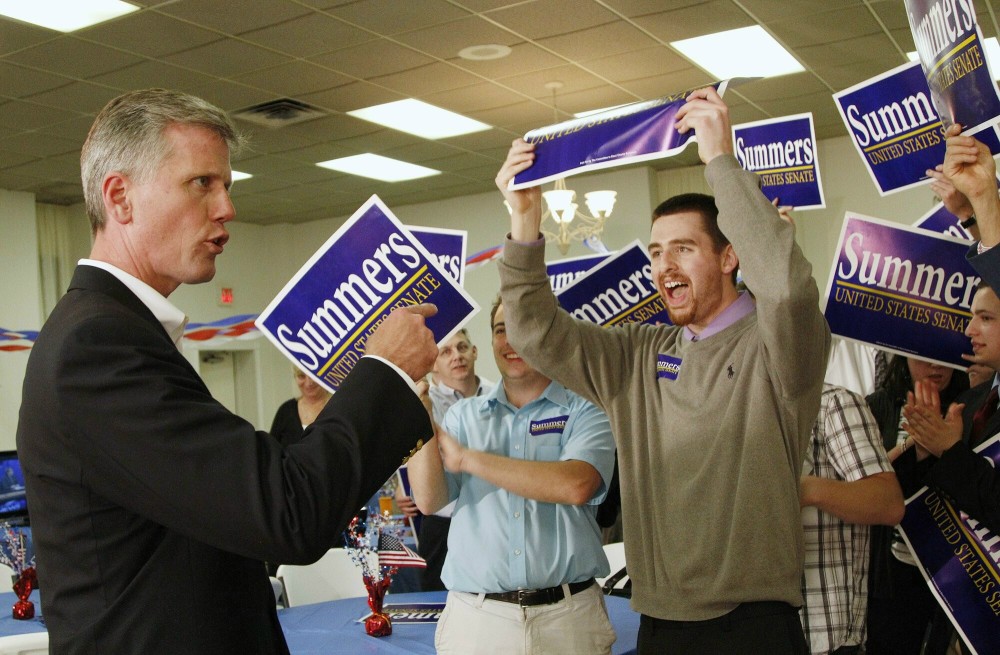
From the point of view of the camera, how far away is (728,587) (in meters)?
1.86

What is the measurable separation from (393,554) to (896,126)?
6.82ft

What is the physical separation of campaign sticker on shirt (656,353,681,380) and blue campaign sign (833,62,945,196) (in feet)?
3.76

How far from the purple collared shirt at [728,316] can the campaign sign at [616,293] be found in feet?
3.06

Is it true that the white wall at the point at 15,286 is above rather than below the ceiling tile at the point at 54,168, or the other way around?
below

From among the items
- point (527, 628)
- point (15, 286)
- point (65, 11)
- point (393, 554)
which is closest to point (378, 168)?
point (15, 286)

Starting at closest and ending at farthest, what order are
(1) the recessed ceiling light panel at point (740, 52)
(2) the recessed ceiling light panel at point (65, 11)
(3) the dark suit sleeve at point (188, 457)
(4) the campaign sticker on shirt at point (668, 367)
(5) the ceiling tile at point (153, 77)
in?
(3) the dark suit sleeve at point (188, 457)
(4) the campaign sticker on shirt at point (668, 367)
(2) the recessed ceiling light panel at point (65, 11)
(5) the ceiling tile at point (153, 77)
(1) the recessed ceiling light panel at point (740, 52)

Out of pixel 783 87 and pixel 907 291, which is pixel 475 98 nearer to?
pixel 783 87

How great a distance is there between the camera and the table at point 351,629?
2.68 metres

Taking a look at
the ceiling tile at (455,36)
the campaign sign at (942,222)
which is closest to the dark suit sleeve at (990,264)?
the campaign sign at (942,222)

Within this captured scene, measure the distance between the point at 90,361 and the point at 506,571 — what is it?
5.03 ft

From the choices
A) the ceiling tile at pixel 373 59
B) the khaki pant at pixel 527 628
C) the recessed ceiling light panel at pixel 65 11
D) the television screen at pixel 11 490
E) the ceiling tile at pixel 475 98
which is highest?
the recessed ceiling light panel at pixel 65 11

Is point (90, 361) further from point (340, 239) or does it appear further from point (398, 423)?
point (340, 239)

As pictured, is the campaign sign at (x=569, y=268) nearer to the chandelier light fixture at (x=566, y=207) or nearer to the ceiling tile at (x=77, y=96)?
the chandelier light fixture at (x=566, y=207)

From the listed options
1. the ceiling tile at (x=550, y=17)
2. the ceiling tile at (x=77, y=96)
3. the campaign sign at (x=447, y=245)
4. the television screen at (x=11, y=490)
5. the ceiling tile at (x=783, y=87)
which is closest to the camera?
the campaign sign at (x=447, y=245)
